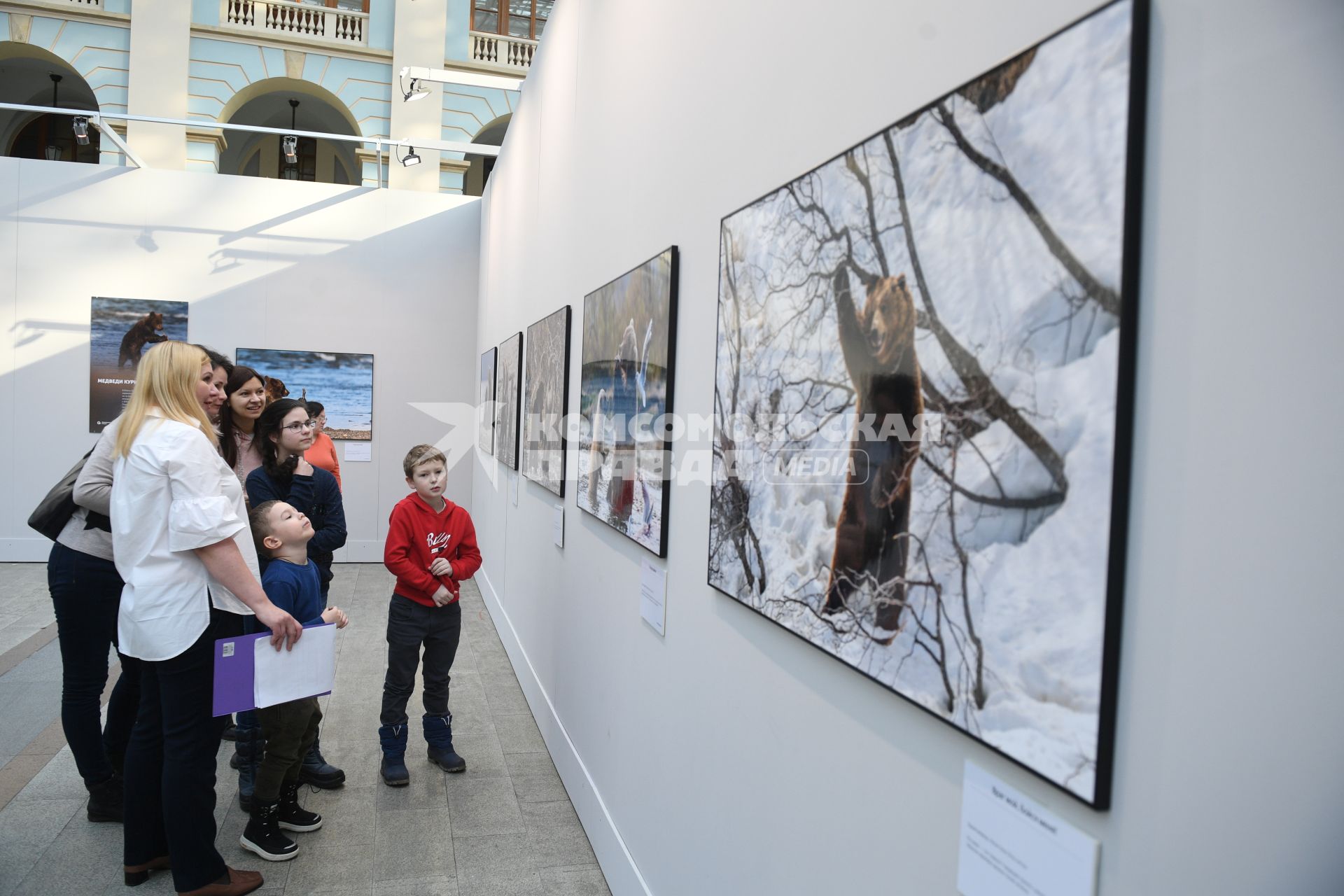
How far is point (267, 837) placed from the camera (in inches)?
140

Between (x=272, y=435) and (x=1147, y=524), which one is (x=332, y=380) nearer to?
(x=272, y=435)

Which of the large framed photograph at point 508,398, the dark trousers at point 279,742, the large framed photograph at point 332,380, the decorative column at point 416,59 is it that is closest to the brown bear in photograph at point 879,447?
the dark trousers at point 279,742

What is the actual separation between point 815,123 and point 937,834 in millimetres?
1483

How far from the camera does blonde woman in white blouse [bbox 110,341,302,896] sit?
9.45 ft

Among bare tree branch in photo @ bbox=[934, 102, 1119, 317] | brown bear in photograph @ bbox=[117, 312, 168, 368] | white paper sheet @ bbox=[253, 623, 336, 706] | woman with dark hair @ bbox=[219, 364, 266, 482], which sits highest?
brown bear in photograph @ bbox=[117, 312, 168, 368]

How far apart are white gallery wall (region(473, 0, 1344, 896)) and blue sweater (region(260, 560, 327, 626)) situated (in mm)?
1308

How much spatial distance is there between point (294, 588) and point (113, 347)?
8.28 meters

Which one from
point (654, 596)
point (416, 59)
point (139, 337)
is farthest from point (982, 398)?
point (416, 59)

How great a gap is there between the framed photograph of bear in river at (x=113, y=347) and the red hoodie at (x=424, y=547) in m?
7.06

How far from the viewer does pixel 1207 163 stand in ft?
3.16

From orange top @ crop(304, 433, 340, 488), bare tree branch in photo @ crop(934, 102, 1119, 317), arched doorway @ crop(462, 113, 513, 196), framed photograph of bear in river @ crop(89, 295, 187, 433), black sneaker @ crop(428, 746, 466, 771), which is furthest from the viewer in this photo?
arched doorway @ crop(462, 113, 513, 196)

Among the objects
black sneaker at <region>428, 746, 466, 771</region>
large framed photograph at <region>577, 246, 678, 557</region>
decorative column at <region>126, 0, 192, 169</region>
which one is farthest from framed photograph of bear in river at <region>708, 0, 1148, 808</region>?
decorative column at <region>126, 0, 192, 169</region>

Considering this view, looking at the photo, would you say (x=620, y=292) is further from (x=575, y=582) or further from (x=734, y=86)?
(x=575, y=582)

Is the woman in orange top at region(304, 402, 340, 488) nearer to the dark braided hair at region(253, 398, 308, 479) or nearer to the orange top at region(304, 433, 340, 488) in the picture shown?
the orange top at region(304, 433, 340, 488)
